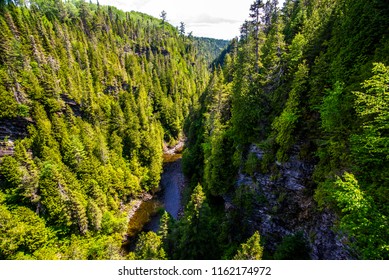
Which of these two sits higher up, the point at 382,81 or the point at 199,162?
the point at 382,81

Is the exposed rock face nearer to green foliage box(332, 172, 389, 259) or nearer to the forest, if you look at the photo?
the forest

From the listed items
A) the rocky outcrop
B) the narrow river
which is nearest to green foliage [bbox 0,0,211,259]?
the rocky outcrop

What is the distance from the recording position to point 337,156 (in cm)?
1792

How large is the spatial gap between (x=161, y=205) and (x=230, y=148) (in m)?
27.5

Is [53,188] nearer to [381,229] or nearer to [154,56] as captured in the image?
[381,229]

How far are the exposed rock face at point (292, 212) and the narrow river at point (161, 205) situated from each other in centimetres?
2603

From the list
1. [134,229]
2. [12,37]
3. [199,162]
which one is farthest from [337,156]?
[12,37]

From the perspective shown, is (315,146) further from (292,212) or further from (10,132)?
(10,132)

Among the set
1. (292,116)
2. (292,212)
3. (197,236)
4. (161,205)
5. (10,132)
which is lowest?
(161,205)

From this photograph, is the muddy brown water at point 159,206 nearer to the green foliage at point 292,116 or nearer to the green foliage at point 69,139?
the green foliage at point 69,139

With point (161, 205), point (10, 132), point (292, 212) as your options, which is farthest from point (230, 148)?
point (10, 132)

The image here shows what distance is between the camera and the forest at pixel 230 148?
16453 mm

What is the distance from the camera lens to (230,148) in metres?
36.4

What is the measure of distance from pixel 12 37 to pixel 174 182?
54.3 metres
